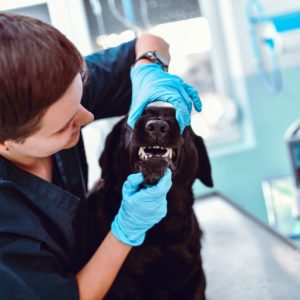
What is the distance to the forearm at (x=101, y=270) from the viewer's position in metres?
0.78

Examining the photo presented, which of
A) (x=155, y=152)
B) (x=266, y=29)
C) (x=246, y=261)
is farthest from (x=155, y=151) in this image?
(x=266, y=29)

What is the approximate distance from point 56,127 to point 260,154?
1.51m

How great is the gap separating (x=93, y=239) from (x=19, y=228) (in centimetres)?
29

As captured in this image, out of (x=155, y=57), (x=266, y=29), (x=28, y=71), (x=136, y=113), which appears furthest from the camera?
(x=266, y=29)

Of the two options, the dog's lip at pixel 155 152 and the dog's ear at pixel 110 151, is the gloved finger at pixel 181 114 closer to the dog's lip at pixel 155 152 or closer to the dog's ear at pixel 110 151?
the dog's lip at pixel 155 152

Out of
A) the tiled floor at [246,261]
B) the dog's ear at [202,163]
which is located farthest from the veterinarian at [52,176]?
the tiled floor at [246,261]

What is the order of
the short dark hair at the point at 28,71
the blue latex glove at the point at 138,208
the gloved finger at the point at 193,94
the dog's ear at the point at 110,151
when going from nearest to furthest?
the short dark hair at the point at 28,71, the blue latex glove at the point at 138,208, the gloved finger at the point at 193,94, the dog's ear at the point at 110,151

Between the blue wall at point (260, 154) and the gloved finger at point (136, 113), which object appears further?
the blue wall at point (260, 154)

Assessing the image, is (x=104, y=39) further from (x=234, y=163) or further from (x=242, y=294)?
(x=242, y=294)

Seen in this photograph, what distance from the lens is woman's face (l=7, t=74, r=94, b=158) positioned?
0.71m

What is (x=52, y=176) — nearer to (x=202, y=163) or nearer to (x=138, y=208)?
(x=138, y=208)

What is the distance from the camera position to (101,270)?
31.2 inches

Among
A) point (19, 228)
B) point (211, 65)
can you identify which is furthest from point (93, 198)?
point (211, 65)

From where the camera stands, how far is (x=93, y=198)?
1.06 meters
